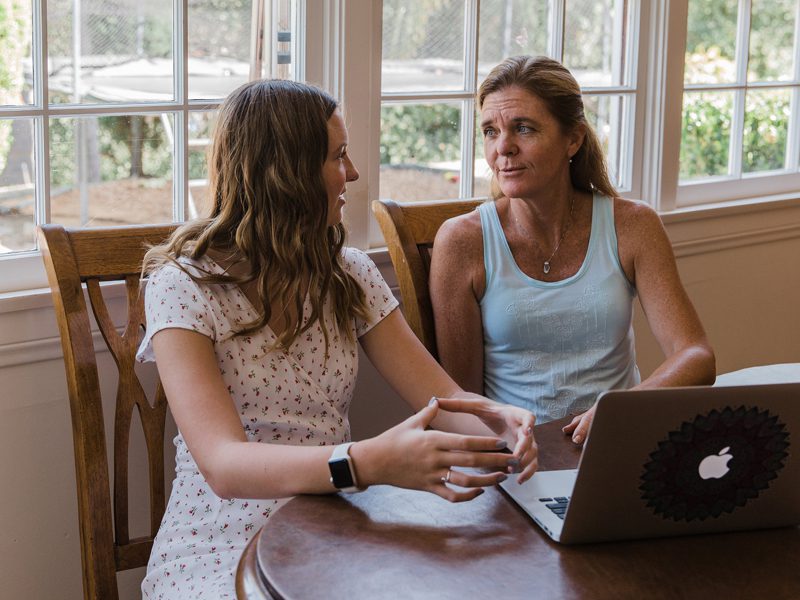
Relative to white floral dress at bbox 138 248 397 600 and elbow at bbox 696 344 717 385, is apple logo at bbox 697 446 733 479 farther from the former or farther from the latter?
elbow at bbox 696 344 717 385

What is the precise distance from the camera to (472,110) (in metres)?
2.63

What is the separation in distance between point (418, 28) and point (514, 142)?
1.90 ft

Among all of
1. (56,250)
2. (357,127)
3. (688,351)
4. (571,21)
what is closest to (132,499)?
(56,250)

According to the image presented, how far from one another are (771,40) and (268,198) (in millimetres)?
2492

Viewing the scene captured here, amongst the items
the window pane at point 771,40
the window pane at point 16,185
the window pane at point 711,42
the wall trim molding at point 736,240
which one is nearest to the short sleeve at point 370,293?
the window pane at point 16,185

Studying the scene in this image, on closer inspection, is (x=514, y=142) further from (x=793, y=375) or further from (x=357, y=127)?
(x=793, y=375)

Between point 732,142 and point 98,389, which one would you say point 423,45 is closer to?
point 98,389

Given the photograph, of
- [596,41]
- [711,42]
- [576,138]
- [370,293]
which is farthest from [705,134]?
[370,293]

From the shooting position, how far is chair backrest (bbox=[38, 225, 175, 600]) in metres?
1.62

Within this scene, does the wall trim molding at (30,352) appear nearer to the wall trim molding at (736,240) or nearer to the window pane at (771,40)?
the wall trim molding at (736,240)

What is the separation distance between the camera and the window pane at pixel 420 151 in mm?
2494

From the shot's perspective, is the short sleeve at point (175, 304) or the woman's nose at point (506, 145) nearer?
the short sleeve at point (175, 304)

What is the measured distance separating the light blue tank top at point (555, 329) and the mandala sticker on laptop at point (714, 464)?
0.86m

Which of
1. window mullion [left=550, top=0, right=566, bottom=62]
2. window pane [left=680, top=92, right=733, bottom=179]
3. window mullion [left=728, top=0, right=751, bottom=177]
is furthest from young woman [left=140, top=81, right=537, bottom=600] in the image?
window mullion [left=728, top=0, right=751, bottom=177]
